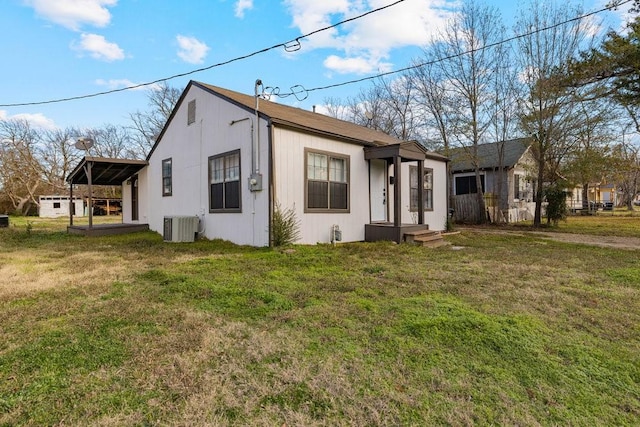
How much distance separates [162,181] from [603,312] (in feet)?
39.3

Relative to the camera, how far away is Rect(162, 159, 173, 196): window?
455 inches

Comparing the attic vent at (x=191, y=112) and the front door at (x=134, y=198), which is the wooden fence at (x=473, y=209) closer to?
the attic vent at (x=191, y=112)

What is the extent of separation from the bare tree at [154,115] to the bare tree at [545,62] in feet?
82.6

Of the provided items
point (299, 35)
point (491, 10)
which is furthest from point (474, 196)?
point (299, 35)

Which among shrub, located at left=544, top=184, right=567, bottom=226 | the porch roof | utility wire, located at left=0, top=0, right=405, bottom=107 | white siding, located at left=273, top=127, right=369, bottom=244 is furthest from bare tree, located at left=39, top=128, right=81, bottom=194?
shrub, located at left=544, top=184, right=567, bottom=226

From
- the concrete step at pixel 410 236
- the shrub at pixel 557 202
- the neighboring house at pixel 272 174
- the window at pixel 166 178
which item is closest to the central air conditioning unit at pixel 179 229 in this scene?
the neighboring house at pixel 272 174

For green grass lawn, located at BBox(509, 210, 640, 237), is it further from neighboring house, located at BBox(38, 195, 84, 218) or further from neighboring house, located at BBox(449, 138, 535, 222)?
neighboring house, located at BBox(38, 195, 84, 218)

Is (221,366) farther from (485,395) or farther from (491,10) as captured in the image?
(491,10)

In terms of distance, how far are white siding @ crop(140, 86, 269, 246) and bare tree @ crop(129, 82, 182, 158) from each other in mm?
18691

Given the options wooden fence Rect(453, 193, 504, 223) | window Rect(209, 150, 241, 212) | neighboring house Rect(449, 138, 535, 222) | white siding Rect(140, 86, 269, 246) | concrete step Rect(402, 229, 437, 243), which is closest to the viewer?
white siding Rect(140, 86, 269, 246)

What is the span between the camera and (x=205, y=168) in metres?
9.84

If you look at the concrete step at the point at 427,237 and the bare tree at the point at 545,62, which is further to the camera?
the bare tree at the point at 545,62

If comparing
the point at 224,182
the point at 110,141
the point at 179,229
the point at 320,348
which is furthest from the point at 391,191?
the point at 110,141

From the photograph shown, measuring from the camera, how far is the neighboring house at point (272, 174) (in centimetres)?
804
